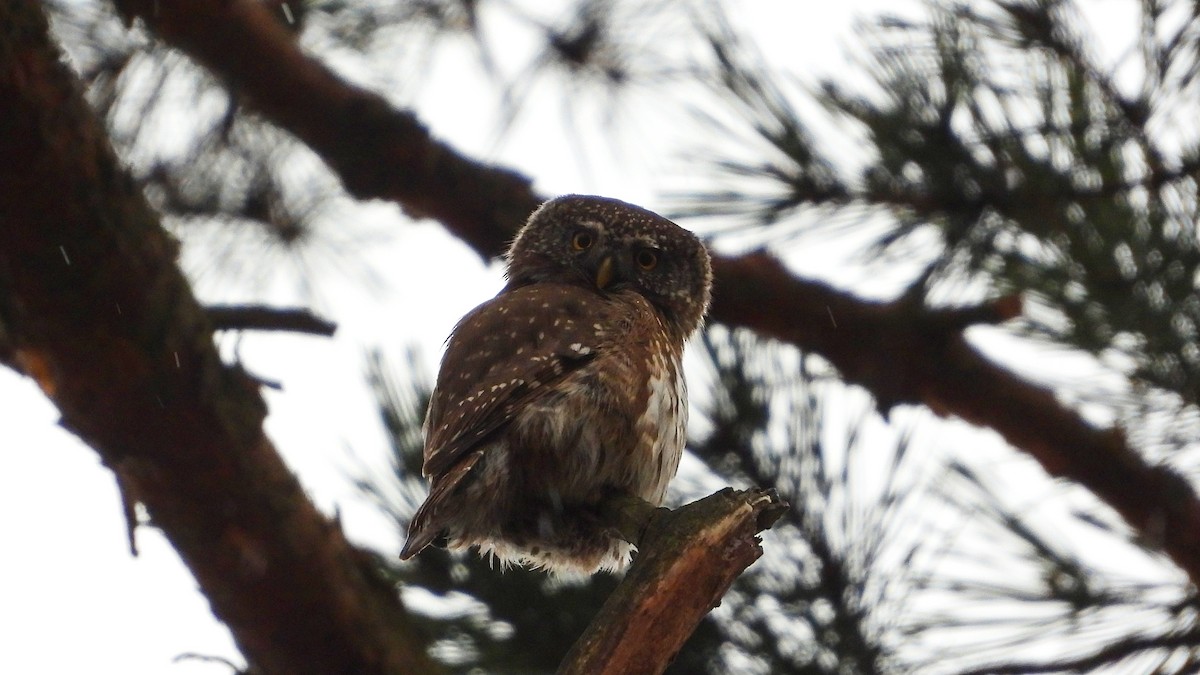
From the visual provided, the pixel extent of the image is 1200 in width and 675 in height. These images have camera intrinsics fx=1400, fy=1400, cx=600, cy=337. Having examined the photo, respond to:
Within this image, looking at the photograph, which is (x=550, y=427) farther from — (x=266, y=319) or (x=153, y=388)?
(x=153, y=388)

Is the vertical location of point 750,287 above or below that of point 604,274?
below

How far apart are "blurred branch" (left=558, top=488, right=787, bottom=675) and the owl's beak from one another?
1621 mm

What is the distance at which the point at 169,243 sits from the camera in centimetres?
336

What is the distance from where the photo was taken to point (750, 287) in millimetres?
3875

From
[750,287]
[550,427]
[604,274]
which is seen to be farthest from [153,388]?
[750,287]

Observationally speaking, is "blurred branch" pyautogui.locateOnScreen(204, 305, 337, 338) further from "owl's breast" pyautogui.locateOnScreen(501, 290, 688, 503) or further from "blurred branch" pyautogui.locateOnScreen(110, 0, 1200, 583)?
"blurred branch" pyautogui.locateOnScreen(110, 0, 1200, 583)

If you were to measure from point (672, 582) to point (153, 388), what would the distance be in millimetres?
1638

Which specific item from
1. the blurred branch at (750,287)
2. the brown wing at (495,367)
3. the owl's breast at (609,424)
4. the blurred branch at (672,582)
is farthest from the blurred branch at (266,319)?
the blurred branch at (672,582)

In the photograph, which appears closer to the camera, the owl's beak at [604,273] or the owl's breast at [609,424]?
the owl's breast at [609,424]

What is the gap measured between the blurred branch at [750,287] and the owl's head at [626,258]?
107mm

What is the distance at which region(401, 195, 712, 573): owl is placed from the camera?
3.04m

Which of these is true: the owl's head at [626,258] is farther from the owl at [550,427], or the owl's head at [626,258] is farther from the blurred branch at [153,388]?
the blurred branch at [153,388]

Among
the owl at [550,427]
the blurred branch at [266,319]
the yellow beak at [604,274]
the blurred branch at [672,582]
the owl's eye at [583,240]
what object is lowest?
the blurred branch at [672,582]

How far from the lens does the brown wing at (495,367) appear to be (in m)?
3.02
